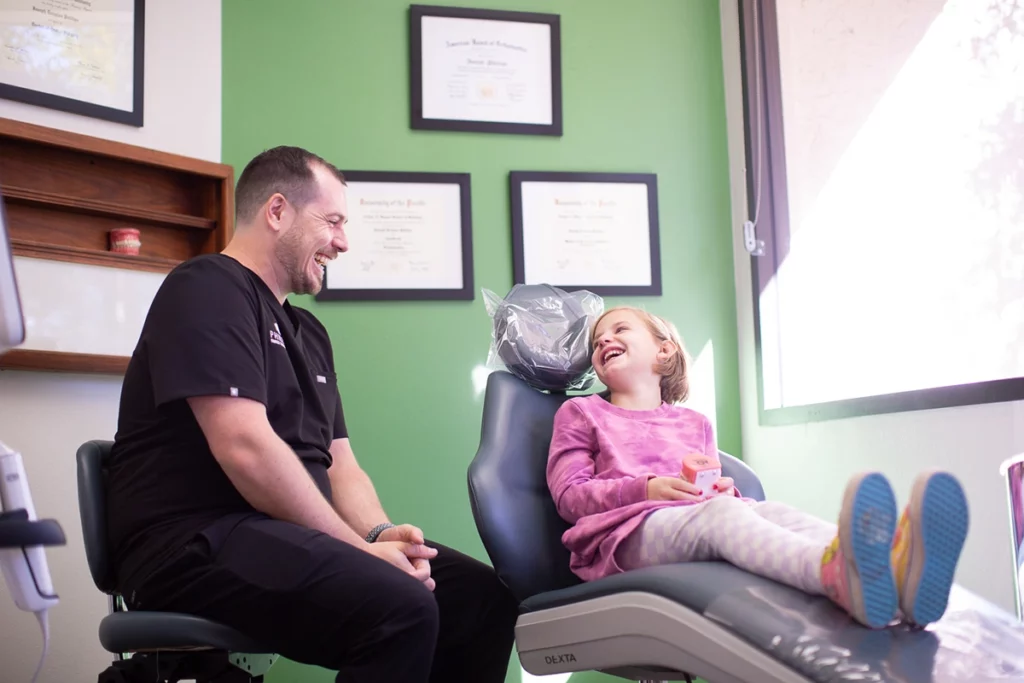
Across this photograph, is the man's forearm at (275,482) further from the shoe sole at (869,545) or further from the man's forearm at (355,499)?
the shoe sole at (869,545)

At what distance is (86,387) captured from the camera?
2240 mm

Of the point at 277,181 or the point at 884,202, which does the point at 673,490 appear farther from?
the point at 884,202

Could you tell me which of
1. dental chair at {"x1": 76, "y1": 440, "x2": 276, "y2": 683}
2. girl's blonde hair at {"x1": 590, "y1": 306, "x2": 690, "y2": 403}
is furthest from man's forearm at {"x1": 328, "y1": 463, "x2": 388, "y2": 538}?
girl's blonde hair at {"x1": 590, "y1": 306, "x2": 690, "y2": 403}

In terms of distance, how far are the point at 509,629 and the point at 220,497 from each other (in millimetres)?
665

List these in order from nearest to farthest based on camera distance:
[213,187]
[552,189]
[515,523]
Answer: [515,523]
[213,187]
[552,189]

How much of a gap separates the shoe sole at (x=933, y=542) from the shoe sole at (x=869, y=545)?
34 mm

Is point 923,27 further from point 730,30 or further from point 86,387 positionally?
point 86,387

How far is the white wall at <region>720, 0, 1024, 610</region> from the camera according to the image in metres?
1.91

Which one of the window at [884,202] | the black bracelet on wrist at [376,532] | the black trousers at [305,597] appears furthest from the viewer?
the window at [884,202]

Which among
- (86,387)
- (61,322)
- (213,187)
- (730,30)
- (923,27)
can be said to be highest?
(730,30)

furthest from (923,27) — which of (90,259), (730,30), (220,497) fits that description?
(90,259)

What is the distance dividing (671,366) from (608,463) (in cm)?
34

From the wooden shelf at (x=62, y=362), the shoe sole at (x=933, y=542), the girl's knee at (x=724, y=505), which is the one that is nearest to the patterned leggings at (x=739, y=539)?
the girl's knee at (x=724, y=505)

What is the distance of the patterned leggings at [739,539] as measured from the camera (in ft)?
4.44
